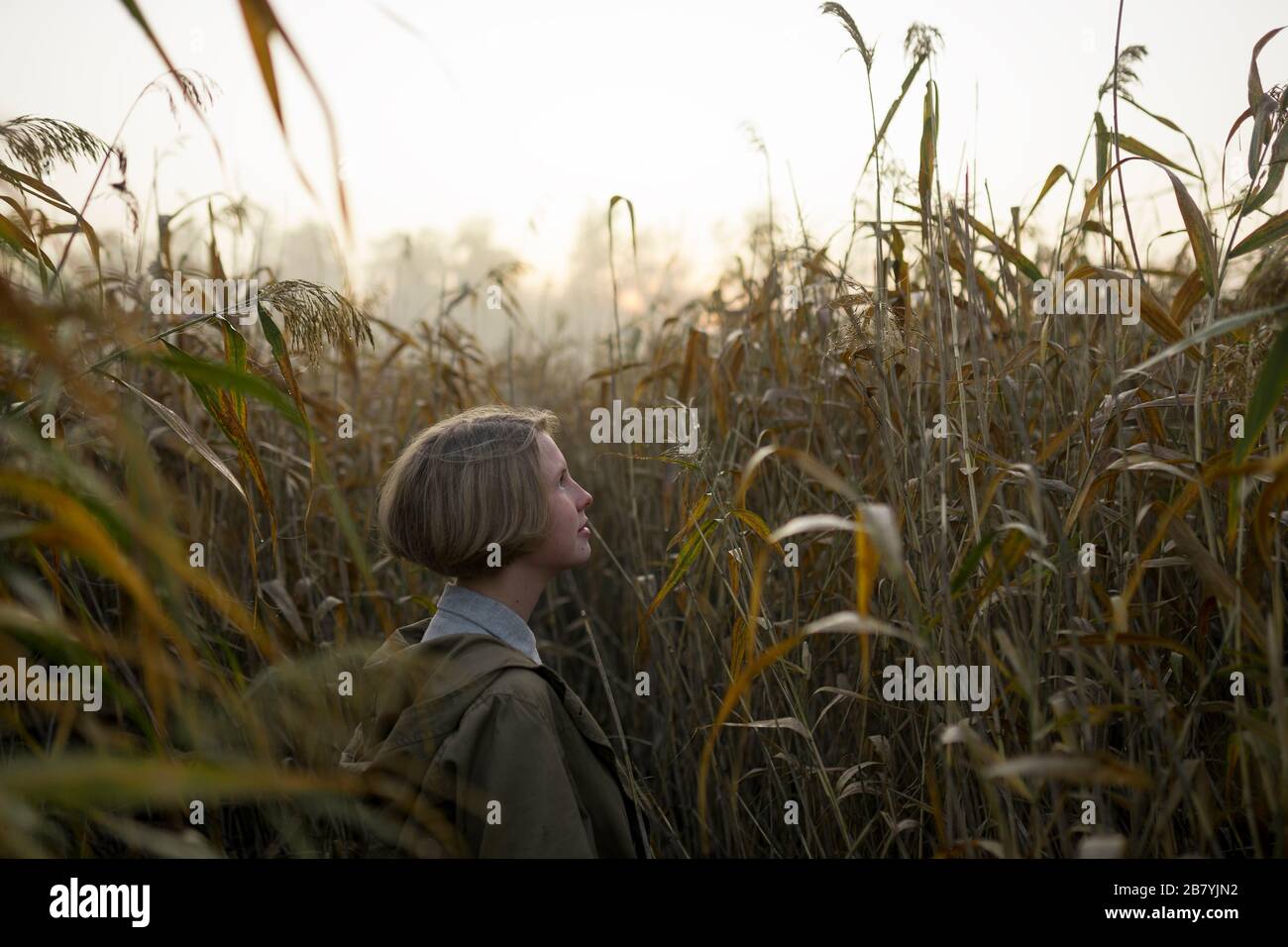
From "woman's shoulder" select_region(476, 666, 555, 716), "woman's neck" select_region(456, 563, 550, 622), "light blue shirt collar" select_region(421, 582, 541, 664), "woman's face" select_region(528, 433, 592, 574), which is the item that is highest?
"woman's face" select_region(528, 433, 592, 574)

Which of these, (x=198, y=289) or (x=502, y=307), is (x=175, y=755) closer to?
(x=198, y=289)

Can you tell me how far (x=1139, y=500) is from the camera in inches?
57.5

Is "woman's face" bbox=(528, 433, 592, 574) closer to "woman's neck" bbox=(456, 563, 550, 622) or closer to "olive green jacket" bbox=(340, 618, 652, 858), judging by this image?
"woman's neck" bbox=(456, 563, 550, 622)

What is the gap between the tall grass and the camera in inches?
33.1

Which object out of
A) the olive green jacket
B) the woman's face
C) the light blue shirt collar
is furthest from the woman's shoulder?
the woman's face

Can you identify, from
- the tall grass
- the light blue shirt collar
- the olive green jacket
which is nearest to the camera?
the tall grass

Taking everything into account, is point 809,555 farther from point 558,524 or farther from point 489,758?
point 489,758

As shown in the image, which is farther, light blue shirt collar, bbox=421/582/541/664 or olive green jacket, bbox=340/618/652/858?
light blue shirt collar, bbox=421/582/541/664

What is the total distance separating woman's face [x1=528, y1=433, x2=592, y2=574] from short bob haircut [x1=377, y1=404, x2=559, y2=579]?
0.05 ft

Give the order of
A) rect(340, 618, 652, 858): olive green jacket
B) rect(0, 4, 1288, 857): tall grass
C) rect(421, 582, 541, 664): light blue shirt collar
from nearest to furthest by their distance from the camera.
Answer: rect(0, 4, 1288, 857): tall grass
rect(340, 618, 652, 858): olive green jacket
rect(421, 582, 541, 664): light blue shirt collar

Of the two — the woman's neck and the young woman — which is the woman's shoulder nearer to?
the young woman

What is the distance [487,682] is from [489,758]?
0.10 m

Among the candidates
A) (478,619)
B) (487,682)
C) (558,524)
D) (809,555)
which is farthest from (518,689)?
(809,555)

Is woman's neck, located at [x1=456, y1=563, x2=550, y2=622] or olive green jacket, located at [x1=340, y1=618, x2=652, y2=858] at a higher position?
woman's neck, located at [x1=456, y1=563, x2=550, y2=622]
